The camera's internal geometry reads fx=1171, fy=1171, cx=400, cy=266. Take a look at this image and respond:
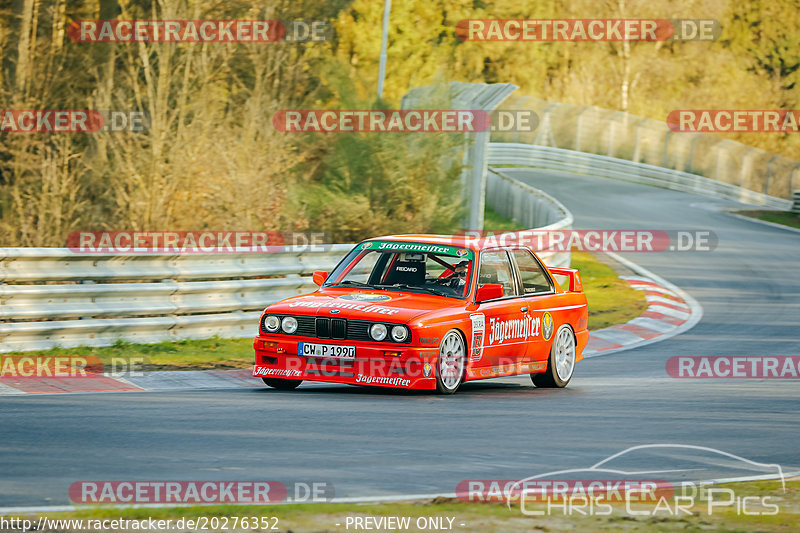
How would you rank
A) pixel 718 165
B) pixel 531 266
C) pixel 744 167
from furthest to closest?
pixel 718 165 < pixel 744 167 < pixel 531 266

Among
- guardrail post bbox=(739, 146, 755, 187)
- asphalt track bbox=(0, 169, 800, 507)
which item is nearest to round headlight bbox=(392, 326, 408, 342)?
asphalt track bbox=(0, 169, 800, 507)

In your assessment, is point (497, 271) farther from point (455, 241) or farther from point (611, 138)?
point (611, 138)

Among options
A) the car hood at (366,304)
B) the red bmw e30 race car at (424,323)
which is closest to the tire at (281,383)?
the red bmw e30 race car at (424,323)

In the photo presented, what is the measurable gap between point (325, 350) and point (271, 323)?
61cm

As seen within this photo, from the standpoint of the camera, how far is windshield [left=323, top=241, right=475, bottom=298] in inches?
435

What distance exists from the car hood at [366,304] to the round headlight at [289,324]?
2.1 inches

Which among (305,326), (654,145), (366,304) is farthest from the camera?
(654,145)

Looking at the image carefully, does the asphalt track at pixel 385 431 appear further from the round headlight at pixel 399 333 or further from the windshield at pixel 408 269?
the windshield at pixel 408 269

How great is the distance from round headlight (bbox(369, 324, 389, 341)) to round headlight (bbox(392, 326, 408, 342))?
79 mm

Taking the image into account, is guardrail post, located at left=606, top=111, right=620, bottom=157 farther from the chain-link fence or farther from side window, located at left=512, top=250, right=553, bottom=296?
side window, located at left=512, top=250, right=553, bottom=296

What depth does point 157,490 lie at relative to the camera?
241 inches

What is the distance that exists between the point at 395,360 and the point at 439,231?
1161 centimetres

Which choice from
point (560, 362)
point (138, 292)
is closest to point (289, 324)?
point (138, 292)

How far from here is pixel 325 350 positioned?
398 inches
